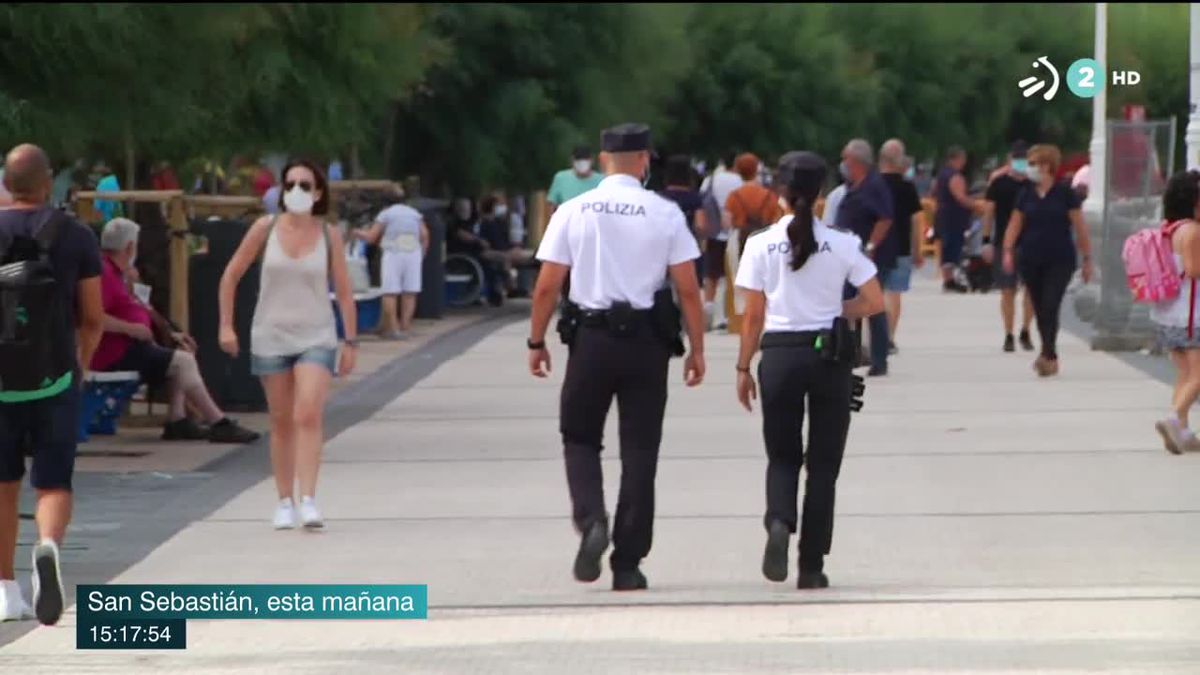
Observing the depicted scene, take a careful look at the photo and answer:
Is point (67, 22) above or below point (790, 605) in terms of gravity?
above

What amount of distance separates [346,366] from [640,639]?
3247 millimetres

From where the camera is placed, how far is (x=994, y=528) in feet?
36.3

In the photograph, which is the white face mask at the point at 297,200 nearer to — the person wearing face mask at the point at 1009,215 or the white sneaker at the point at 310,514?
the white sneaker at the point at 310,514

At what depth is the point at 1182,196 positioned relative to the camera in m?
13.4

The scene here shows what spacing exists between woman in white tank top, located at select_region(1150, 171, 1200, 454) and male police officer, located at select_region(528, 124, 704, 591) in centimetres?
447

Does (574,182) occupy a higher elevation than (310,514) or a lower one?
higher

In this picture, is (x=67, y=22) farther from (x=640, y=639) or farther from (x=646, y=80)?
(x=646, y=80)

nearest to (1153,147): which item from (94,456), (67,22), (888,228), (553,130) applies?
(888,228)

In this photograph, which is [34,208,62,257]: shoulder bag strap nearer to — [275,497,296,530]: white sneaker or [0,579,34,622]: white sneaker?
[0,579,34,622]: white sneaker

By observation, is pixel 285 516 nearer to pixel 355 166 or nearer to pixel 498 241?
pixel 355 166

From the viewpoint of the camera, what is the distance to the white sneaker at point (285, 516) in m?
11.3

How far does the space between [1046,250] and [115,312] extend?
7.26 metres

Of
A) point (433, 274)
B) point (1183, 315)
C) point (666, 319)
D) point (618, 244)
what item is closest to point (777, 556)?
point (666, 319)
